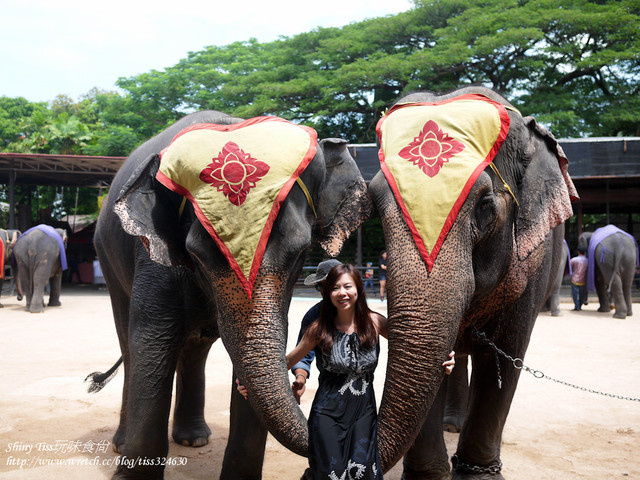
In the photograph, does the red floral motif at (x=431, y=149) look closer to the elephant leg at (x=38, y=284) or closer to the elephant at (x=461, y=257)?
the elephant at (x=461, y=257)

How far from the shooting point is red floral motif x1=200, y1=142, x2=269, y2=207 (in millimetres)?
2730

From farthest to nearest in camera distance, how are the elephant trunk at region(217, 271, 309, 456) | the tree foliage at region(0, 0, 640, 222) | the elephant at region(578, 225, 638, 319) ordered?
the tree foliage at region(0, 0, 640, 222) → the elephant at region(578, 225, 638, 319) → the elephant trunk at region(217, 271, 309, 456)

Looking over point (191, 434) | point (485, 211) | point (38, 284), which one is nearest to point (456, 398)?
point (191, 434)

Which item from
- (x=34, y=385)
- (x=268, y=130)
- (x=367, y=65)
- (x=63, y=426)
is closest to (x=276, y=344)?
(x=268, y=130)

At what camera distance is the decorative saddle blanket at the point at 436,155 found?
291cm

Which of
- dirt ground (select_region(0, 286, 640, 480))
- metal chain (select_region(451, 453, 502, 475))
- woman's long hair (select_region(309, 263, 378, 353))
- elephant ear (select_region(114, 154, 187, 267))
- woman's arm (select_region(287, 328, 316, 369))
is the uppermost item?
elephant ear (select_region(114, 154, 187, 267))

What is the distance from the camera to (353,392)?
2.82 metres

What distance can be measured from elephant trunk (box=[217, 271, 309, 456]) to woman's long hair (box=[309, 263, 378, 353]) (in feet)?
0.81

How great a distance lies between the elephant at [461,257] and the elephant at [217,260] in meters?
0.37

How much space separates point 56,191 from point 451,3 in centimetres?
1934

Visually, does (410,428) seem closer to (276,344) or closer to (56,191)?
(276,344)

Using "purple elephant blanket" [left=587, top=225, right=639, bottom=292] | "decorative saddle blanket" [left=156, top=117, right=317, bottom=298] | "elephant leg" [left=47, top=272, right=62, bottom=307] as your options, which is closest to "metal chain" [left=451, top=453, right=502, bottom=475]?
"decorative saddle blanket" [left=156, top=117, right=317, bottom=298]

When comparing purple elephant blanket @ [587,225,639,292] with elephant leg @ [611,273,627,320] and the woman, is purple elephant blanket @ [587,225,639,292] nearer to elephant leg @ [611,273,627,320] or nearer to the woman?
elephant leg @ [611,273,627,320]

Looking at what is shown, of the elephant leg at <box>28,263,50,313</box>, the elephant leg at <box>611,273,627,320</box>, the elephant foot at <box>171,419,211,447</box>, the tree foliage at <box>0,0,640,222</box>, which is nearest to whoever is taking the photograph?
the elephant foot at <box>171,419,211,447</box>
